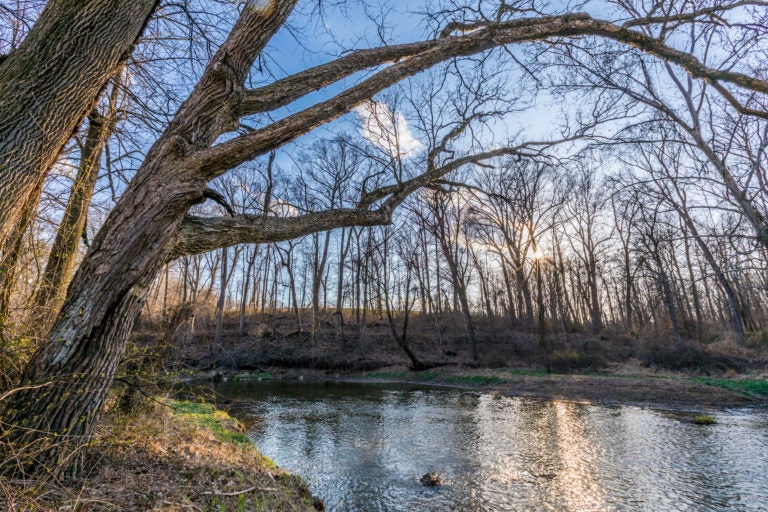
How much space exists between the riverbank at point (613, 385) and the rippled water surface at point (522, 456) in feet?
4.11

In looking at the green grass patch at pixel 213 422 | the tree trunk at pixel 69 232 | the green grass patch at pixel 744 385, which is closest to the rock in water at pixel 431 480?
the green grass patch at pixel 213 422

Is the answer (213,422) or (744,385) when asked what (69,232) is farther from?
(744,385)

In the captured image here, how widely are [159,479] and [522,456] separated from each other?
554 centimetres

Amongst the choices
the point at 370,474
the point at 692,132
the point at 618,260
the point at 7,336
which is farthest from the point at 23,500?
the point at 618,260

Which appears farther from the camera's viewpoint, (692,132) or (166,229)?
(692,132)

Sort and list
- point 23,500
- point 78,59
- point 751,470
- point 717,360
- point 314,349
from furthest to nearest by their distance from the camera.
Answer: point 314,349 → point 717,360 → point 751,470 → point 78,59 → point 23,500

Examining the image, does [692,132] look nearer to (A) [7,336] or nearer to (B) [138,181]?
(B) [138,181]

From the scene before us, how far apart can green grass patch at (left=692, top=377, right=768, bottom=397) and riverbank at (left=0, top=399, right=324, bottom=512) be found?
13105 millimetres

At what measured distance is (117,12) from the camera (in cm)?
288

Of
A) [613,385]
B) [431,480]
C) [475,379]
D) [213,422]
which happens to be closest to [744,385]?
[613,385]

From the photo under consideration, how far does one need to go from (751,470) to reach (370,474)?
18.6 feet

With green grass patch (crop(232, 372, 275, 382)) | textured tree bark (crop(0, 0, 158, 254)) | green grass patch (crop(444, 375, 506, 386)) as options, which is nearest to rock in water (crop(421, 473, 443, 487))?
textured tree bark (crop(0, 0, 158, 254))

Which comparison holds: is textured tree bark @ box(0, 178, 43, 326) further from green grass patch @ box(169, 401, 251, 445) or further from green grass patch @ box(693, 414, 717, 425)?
green grass patch @ box(693, 414, 717, 425)

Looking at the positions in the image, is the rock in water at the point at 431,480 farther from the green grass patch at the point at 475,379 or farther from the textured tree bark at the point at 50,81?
the green grass patch at the point at 475,379
